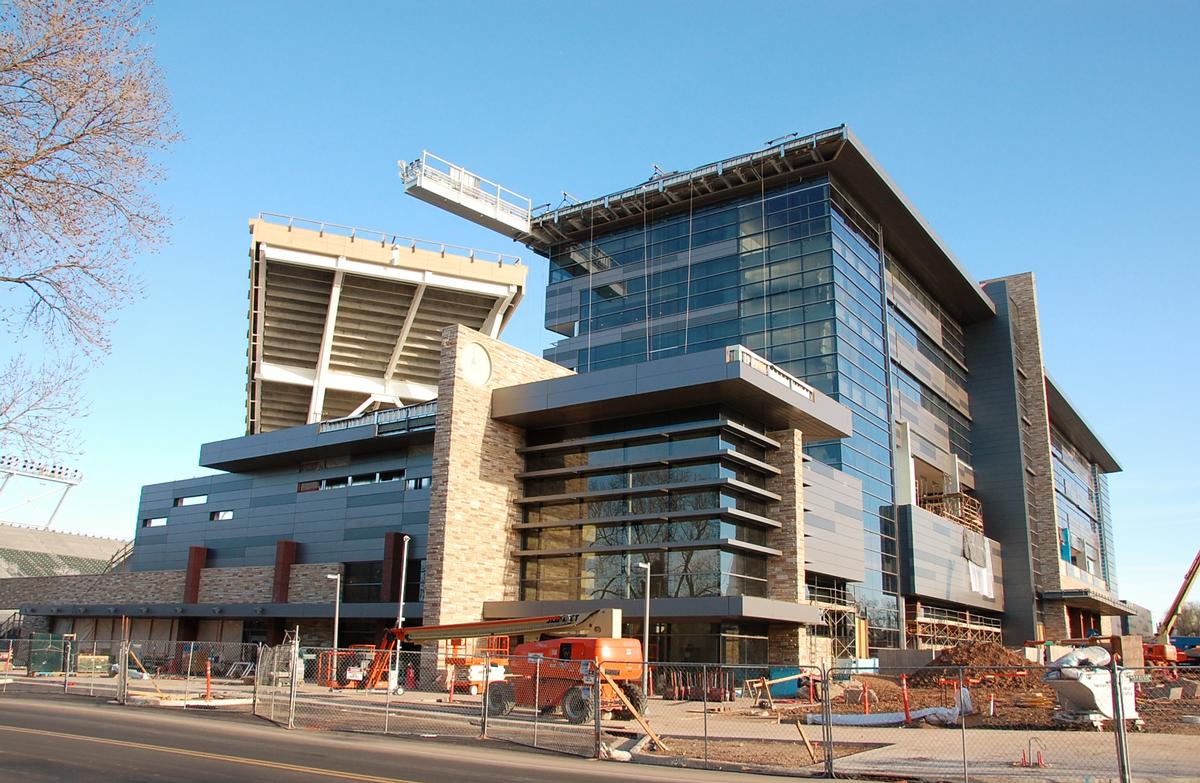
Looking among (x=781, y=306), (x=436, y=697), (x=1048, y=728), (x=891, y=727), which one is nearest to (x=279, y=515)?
(x=436, y=697)

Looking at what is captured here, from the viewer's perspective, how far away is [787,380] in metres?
42.4

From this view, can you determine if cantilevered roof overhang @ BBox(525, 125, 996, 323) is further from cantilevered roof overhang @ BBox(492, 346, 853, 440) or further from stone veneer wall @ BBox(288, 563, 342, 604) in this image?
stone veneer wall @ BBox(288, 563, 342, 604)

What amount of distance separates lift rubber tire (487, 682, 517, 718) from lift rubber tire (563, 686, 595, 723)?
2.59 m

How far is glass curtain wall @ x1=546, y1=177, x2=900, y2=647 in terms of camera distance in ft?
178

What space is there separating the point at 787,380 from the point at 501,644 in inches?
664

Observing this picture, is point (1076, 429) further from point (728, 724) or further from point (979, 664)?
point (728, 724)

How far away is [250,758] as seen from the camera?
50.0ft

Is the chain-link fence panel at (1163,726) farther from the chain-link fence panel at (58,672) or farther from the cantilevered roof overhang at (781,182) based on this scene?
the cantilevered roof overhang at (781,182)

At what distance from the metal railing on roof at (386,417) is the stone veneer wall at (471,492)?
5.88 metres

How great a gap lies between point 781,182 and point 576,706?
41.2 metres

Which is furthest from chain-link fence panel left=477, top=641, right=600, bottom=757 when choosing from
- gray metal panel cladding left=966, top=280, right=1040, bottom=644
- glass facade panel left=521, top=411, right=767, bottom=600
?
gray metal panel cladding left=966, top=280, right=1040, bottom=644

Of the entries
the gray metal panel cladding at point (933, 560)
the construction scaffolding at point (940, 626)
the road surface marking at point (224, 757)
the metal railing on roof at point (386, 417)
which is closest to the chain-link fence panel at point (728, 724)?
the road surface marking at point (224, 757)

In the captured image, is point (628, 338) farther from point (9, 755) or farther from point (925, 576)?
point (9, 755)

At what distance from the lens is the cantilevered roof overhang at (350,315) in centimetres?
5438
